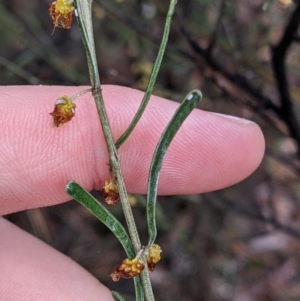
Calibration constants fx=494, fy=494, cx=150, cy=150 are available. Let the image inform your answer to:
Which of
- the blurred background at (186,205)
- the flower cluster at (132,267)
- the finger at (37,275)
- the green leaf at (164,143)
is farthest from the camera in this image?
the blurred background at (186,205)

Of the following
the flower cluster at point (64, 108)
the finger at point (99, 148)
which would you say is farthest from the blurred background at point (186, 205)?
the flower cluster at point (64, 108)

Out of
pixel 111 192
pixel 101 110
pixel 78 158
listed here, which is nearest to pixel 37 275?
pixel 78 158

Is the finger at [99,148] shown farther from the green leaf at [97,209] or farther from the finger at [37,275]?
the green leaf at [97,209]

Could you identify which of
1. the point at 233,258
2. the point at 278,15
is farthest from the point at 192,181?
the point at 233,258

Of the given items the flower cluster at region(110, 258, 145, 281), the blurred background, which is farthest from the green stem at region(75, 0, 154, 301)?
the blurred background

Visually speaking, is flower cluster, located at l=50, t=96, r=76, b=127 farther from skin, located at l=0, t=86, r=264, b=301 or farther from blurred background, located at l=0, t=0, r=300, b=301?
blurred background, located at l=0, t=0, r=300, b=301

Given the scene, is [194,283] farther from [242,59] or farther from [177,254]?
[242,59]
